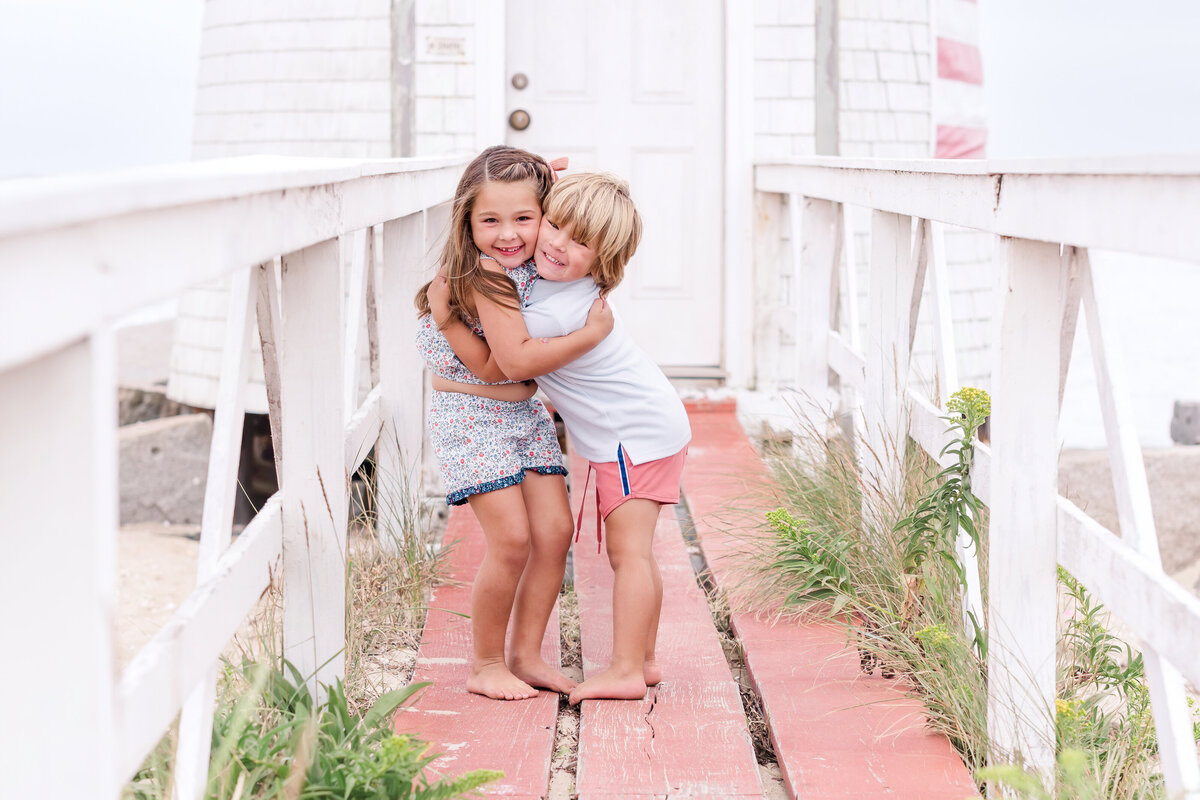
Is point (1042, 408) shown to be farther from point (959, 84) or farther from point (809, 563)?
point (959, 84)

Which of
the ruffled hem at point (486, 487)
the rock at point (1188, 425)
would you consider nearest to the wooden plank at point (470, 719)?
the ruffled hem at point (486, 487)

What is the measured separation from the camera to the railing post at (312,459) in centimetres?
226

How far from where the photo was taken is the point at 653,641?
8.94ft

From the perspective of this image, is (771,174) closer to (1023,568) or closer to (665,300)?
(665,300)

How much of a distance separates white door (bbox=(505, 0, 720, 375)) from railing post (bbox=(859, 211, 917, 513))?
2799mm

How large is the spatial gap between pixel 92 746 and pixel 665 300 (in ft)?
17.5

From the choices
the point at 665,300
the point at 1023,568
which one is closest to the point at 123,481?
the point at 665,300

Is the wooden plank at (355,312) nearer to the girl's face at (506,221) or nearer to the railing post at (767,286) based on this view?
the girl's face at (506,221)

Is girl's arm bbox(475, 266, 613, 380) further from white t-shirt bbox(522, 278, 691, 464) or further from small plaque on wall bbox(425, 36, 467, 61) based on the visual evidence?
small plaque on wall bbox(425, 36, 467, 61)

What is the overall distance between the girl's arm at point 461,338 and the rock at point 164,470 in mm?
6450

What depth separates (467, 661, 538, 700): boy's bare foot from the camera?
2.62m

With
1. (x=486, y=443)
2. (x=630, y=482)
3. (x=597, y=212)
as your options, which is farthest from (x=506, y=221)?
(x=630, y=482)

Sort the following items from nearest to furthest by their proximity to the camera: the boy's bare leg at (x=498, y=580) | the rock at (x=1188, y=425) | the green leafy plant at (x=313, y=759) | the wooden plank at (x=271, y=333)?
the green leafy plant at (x=313, y=759) → the wooden plank at (x=271, y=333) → the boy's bare leg at (x=498, y=580) → the rock at (x=1188, y=425)

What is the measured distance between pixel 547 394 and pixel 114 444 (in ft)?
5.00
